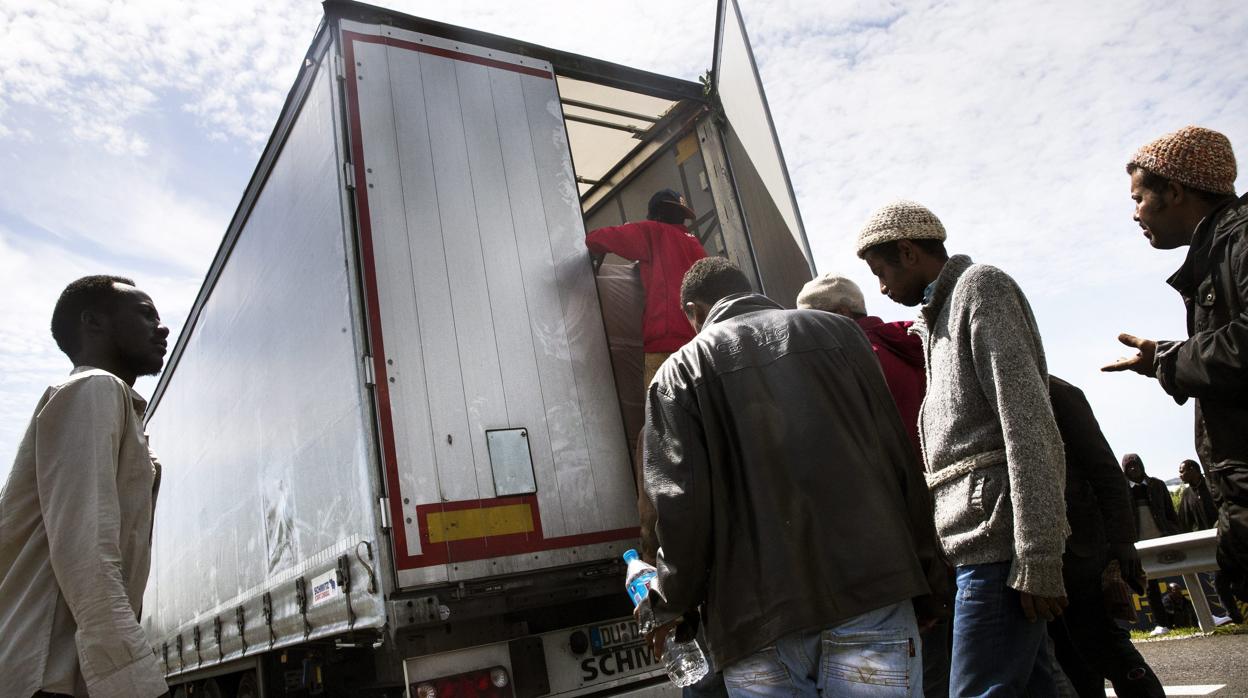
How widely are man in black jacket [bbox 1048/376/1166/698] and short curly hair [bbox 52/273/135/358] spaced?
287 centimetres

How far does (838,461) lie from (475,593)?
1.56m

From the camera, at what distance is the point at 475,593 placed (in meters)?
2.92

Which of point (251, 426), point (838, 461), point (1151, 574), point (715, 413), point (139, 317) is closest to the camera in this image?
point (838, 461)

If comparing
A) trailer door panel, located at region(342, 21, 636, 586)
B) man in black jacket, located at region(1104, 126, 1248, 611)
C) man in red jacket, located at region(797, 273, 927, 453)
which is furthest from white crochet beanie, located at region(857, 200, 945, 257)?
trailer door panel, located at region(342, 21, 636, 586)

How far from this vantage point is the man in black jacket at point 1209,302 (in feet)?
5.60

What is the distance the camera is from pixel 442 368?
3.22 meters

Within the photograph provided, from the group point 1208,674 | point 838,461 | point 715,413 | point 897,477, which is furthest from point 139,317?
point 1208,674

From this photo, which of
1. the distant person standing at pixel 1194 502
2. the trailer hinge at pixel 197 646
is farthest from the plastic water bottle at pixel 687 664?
the distant person standing at pixel 1194 502

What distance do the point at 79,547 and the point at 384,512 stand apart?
118 centimetres

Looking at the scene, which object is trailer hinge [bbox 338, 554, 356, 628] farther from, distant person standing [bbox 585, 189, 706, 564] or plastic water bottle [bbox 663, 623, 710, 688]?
distant person standing [bbox 585, 189, 706, 564]

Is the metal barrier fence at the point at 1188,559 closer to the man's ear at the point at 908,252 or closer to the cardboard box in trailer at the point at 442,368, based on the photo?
the cardboard box in trailer at the point at 442,368

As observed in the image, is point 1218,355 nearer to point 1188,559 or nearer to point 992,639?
point 992,639

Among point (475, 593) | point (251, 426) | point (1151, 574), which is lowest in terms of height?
point (1151, 574)

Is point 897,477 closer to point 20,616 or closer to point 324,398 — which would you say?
point 20,616
